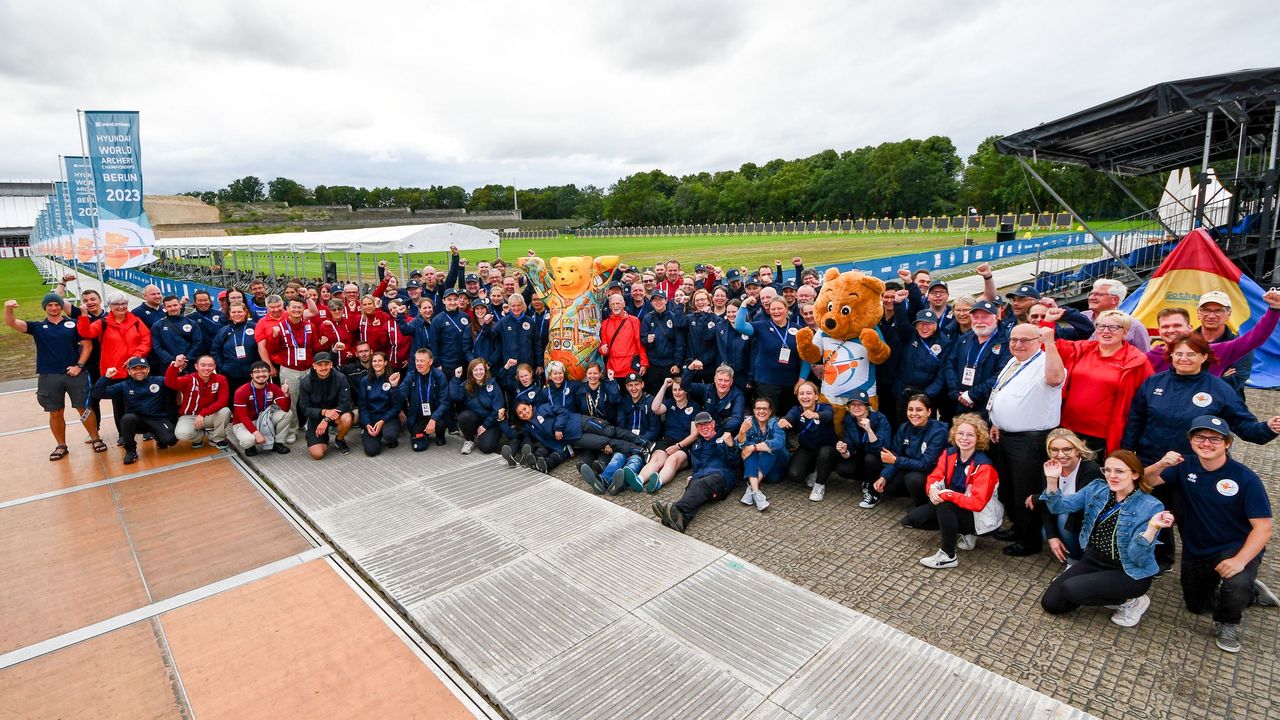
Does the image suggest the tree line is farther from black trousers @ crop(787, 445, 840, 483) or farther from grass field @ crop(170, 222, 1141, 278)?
black trousers @ crop(787, 445, 840, 483)

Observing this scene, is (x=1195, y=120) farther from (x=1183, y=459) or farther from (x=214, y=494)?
(x=214, y=494)

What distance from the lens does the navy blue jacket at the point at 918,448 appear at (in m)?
5.26

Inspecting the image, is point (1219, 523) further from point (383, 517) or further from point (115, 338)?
point (115, 338)

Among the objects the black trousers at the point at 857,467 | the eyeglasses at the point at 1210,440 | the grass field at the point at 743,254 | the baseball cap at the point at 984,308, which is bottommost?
the black trousers at the point at 857,467

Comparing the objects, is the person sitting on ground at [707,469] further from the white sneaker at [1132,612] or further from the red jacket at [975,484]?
the white sneaker at [1132,612]

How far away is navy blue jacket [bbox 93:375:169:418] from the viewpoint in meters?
7.33

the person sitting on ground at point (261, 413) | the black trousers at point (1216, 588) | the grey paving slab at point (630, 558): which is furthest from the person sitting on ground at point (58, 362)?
the black trousers at point (1216, 588)

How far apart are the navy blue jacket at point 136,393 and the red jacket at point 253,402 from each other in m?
0.84

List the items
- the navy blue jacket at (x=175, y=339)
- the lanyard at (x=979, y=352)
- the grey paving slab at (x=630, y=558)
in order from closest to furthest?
the grey paving slab at (x=630, y=558)
the lanyard at (x=979, y=352)
the navy blue jacket at (x=175, y=339)

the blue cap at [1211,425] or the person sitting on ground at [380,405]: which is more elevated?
the blue cap at [1211,425]

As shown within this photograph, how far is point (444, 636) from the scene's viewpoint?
4023 millimetres

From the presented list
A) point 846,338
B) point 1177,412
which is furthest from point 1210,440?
point 846,338

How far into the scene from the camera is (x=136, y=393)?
7359 millimetres

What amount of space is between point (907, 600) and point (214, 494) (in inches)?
262
